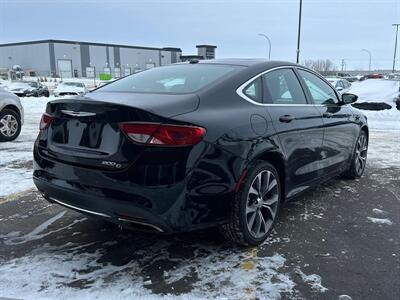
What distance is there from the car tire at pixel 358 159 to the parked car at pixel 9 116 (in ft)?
21.9

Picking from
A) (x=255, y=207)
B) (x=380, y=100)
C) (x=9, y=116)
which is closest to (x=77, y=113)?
(x=255, y=207)

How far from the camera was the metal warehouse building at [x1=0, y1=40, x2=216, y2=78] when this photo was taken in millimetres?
78062

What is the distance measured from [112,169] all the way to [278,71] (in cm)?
208

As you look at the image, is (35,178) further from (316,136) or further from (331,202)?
(331,202)

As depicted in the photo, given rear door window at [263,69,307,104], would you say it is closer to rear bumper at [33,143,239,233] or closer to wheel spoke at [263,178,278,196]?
wheel spoke at [263,178,278,196]

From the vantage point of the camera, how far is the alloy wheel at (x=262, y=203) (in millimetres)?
3643

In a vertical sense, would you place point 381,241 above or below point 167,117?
below

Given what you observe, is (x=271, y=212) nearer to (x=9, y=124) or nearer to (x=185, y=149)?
(x=185, y=149)

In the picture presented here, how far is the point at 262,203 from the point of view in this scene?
3.81 metres

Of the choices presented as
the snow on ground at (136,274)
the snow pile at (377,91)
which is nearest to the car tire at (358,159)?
the snow on ground at (136,274)

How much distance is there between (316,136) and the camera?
457 centimetres

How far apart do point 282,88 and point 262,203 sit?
1.20 metres

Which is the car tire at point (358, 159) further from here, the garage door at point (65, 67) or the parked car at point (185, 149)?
the garage door at point (65, 67)

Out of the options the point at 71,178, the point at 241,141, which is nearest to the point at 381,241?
the point at 241,141
